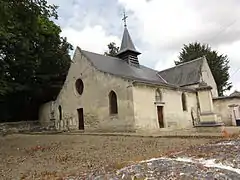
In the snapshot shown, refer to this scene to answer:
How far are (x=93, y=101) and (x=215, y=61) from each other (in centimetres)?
2590

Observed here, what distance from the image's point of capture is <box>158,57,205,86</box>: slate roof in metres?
30.3

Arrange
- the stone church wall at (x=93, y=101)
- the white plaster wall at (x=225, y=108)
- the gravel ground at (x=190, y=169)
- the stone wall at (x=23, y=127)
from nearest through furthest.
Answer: the gravel ground at (x=190, y=169)
the stone church wall at (x=93, y=101)
the stone wall at (x=23, y=127)
the white plaster wall at (x=225, y=108)

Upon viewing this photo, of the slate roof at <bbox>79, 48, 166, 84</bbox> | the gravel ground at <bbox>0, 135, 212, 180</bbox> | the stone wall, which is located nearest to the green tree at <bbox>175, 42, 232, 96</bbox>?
the slate roof at <bbox>79, 48, 166, 84</bbox>

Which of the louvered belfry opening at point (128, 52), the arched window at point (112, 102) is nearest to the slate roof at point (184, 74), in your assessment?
the louvered belfry opening at point (128, 52)

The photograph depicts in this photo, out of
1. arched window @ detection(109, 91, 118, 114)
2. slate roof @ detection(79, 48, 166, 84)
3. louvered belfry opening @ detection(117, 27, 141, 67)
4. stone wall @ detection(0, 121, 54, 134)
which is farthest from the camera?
louvered belfry opening @ detection(117, 27, 141, 67)

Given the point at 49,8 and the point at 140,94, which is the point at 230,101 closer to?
the point at 140,94

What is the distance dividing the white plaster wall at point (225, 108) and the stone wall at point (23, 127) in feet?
57.5

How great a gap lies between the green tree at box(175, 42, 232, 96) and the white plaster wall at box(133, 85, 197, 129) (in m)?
16.3

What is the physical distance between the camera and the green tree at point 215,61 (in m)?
42.0

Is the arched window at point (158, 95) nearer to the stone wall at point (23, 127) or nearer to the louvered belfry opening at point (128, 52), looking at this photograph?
the louvered belfry opening at point (128, 52)

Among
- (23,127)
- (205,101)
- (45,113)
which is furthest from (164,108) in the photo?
(23,127)

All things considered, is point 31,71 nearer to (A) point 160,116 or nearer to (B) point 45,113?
(B) point 45,113

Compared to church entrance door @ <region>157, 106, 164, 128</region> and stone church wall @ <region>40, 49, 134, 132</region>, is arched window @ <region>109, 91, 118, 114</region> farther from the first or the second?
church entrance door @ <region>157, 106, 164, 128</region>

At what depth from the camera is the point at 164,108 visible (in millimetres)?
23156
